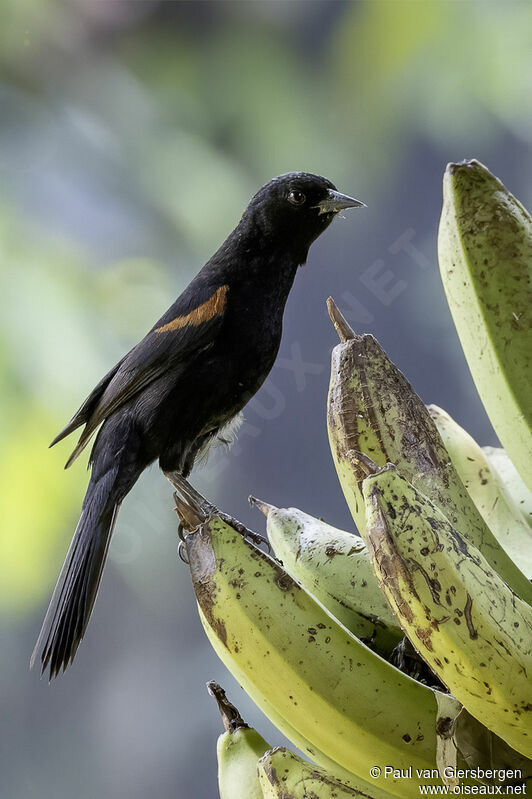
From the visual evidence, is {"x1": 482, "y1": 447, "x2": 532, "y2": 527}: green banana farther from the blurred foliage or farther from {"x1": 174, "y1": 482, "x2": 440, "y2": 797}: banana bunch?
the blurred foliage

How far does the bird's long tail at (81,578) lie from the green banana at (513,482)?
0.42m

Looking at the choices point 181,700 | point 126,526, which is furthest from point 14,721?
point 126,526

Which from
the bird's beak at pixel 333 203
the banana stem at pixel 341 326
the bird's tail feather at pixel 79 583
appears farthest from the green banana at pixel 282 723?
the bird's beak at pixel 333 203

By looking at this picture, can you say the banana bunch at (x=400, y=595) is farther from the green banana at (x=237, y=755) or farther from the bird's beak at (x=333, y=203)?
the bird's beak at (x=333, y=203)

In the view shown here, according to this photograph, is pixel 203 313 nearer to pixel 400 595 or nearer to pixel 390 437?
pixel 390 437

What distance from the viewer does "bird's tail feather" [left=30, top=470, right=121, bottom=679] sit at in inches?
27.5

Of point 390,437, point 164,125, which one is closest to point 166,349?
point 390,437

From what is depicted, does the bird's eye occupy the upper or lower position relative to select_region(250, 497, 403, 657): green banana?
upper

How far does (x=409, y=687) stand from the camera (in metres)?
0.60

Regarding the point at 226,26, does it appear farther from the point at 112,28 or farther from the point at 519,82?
the point at 519,82

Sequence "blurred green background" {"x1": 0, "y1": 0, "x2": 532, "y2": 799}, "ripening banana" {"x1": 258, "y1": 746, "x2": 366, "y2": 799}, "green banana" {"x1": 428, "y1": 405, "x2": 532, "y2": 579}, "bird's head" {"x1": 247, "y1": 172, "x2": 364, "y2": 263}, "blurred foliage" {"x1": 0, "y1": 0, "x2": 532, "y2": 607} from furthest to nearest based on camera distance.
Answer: "blurred foliage" {"x1": 0, "y1": 0, "x2": 532, "y2": 607} → "blurred green background" {"x1": 0, "y1": 0, "x2": 532, "y2": 799} → "bird's head" {"x1": 247, "y1": 172, "x2": 364, "y2": 263} → "green banana" {"x1": 428, "y1": 405, "x2": 532, "y2": 579} → "ripening banana" {"x1": 258, "y1": 746, "x2": 366, "y2": 799}

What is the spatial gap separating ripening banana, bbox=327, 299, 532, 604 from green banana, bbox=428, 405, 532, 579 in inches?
6.2

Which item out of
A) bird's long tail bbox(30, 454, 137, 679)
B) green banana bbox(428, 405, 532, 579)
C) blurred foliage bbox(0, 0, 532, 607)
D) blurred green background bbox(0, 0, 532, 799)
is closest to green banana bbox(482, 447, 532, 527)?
green banana bbox(428, 405, 532, 579)

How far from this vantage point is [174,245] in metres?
1.93
